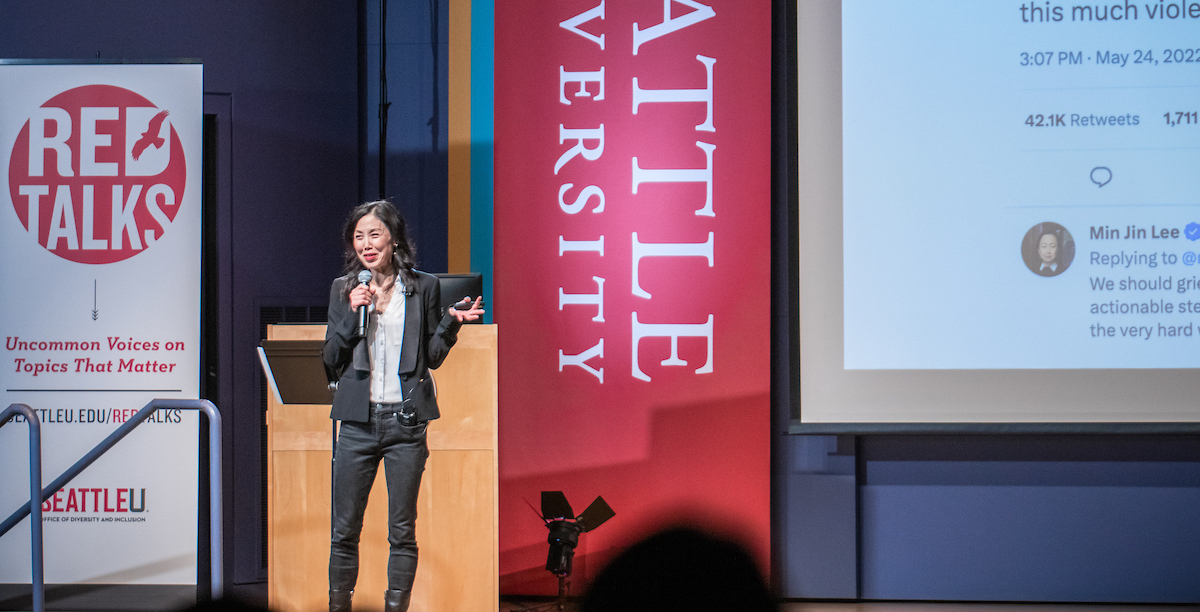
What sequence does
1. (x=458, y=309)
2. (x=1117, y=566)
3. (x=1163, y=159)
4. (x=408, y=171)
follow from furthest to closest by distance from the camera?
(x=408, y=171) < (x=1117, y=566) < (x=1163, y=159) < (x=458, y=309)

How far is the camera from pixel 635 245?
326 cm

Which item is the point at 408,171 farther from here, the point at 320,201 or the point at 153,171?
the point at 153,171

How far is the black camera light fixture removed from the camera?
9.79 feet

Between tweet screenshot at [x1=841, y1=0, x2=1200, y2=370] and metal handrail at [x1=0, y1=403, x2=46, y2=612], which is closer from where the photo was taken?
metal handrail at [x1=0, y1=403, x2=46, y2=612]

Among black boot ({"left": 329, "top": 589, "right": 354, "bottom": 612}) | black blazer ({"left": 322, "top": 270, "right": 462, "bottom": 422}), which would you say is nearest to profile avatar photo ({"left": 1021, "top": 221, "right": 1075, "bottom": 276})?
black blazer ({"left": 322, "top": 270, "right": 462, "bottom": 422})

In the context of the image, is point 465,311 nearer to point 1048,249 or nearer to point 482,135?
point 482,135

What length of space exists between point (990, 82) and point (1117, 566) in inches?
79.0

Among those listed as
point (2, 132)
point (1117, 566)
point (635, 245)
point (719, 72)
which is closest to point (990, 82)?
point (719, 72)

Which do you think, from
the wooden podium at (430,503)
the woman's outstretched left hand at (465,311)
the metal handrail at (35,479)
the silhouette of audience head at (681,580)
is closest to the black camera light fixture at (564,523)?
the wooden podium at (430,503)

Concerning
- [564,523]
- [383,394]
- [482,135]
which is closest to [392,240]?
[383,394]

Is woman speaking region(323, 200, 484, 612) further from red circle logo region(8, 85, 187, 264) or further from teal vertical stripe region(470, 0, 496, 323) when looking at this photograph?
red circle logo region(8, 85, 187, 264)

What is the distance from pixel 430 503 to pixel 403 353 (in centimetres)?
62

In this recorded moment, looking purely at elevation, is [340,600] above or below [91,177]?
below

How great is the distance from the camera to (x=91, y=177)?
3.11 metres
